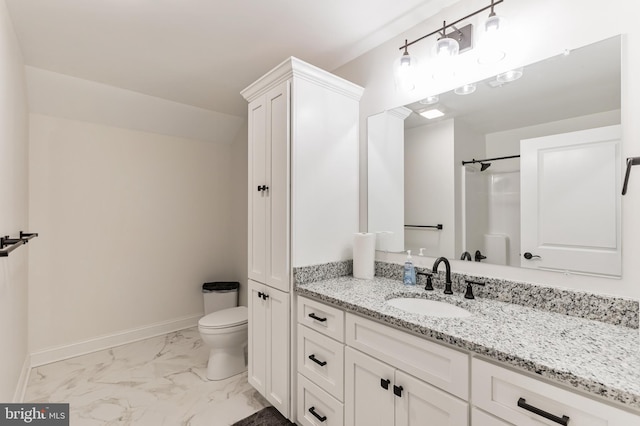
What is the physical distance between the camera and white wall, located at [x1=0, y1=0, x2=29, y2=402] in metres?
1.55

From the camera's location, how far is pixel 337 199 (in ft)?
6.51

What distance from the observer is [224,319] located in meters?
2.36

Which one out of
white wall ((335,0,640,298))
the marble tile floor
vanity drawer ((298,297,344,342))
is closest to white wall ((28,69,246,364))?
the marble tile floor

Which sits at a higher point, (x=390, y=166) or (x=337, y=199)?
(x=390, y=166)

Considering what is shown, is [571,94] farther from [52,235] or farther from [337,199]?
[52,235]

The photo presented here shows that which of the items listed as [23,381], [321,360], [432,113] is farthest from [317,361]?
[23,381]

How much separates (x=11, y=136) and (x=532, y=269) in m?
2.93

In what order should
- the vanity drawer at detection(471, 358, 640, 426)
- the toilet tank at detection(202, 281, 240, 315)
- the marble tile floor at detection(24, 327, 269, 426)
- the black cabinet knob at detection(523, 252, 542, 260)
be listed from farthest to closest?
the toilet tank at detection(202, 281, 240, 315), the marble tile floor at detection(24, 327, 269, 426), the black cabinet knob at detection(523, 252, 542, 260), the vanity drawer at detection(471, 358, 640, 426)

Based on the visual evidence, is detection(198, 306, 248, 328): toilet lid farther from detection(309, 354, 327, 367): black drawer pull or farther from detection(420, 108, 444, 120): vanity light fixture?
detection(420, 108, 444, 120): vanity light fixture

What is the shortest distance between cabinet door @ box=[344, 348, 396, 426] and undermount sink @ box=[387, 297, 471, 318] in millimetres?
300

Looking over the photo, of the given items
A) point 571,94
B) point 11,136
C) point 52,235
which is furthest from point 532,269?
point 52,235

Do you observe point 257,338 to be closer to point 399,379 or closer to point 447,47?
point 399,379

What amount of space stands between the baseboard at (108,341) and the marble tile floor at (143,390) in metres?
0.07

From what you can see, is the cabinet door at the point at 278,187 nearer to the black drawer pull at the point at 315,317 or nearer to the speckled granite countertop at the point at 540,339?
the black drawer pull at the point at 315,317
